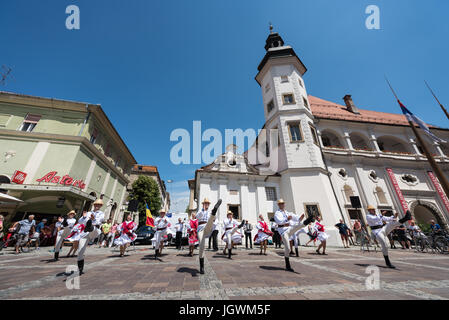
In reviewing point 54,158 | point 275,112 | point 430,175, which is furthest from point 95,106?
point 430,175

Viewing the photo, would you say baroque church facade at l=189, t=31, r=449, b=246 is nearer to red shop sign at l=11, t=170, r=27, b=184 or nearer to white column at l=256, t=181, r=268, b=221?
white column at l=256, t=181, r=268, b=221

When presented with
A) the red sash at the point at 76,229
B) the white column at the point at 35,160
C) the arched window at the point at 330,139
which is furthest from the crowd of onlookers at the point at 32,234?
the arched window at the point at 330,139

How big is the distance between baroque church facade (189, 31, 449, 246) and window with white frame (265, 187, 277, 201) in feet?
0.33

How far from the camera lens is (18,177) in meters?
13.2

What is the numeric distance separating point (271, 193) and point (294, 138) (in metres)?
6.37

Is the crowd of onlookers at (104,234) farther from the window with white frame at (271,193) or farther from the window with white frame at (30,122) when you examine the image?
the window with white frame at (30,122)

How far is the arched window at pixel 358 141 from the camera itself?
21.4m

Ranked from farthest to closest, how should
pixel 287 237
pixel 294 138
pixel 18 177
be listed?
pixel 294 138 < pixel 18 177 < pixel 287 237

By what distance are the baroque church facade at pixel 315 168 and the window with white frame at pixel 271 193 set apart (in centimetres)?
10

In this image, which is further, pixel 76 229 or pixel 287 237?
pixel 76 229

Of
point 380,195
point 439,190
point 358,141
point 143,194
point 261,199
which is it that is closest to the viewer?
point 261,199

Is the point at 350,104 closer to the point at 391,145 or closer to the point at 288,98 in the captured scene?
the point at 391,145

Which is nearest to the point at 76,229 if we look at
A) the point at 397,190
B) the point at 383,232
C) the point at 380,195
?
the point at 383,232
